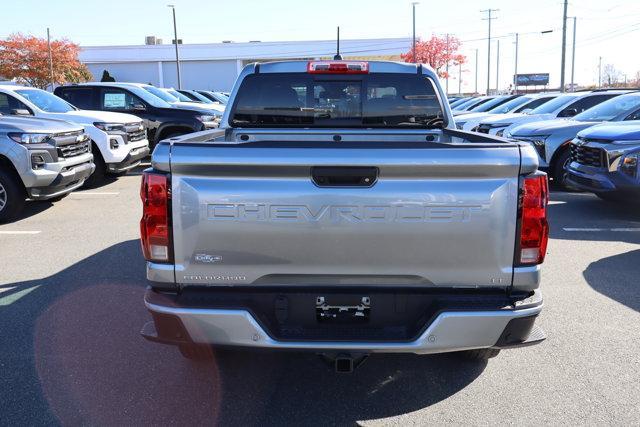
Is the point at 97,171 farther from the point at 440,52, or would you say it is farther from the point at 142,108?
the point at 440,52

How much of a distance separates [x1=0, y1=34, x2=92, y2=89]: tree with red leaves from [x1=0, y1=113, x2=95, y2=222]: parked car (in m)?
40.8

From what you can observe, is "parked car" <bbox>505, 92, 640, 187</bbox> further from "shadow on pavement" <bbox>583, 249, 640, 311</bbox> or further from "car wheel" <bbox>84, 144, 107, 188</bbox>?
"car wheel" <bbox>84, 144, 107, 188</bbox>

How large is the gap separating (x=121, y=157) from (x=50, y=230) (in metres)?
3.66

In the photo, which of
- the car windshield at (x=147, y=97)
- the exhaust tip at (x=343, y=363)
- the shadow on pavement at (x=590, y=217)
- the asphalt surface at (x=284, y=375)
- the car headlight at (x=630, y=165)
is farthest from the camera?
the car windshield at (x=147, y=97)

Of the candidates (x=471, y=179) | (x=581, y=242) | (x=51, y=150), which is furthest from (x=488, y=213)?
(x=51, y=150)

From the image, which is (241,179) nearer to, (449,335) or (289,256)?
(289,256)

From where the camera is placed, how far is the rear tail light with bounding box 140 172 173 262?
9.25ft

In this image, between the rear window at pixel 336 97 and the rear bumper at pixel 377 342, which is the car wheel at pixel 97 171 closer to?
the rear window at pixel 336 97

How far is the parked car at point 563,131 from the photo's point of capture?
10.4 m

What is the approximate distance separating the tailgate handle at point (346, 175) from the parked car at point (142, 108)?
11.3 metres

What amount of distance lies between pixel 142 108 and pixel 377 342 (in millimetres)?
12472

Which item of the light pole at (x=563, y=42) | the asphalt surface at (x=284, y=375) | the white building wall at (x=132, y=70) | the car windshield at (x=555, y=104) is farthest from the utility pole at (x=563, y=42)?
the white building wall at (x=132, y=70)

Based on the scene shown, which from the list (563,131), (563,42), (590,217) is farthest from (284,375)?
(563,42)

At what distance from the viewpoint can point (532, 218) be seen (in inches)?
112
